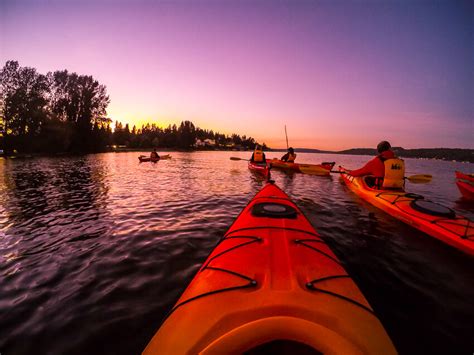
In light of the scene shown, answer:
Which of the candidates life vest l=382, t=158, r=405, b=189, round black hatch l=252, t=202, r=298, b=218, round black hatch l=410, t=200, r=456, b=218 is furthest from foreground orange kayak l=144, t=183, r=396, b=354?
life vest l=382, t=158, r=405, b=189

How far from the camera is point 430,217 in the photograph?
588 centimetres

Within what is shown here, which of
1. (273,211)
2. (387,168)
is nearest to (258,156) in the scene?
(387,168)

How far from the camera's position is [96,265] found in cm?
444

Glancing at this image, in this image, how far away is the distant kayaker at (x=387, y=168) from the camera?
798 centimetres

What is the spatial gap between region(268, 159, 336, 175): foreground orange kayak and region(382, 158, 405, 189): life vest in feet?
26.8

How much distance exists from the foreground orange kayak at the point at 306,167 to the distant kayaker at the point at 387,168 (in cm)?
796

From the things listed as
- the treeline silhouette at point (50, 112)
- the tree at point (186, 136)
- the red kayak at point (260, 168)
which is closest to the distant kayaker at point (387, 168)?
the red kayak at point (260, 168)

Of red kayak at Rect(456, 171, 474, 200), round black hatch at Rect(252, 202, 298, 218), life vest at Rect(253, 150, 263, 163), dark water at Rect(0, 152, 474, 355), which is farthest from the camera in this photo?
life vest at Rect(253, 150, 263, 163)

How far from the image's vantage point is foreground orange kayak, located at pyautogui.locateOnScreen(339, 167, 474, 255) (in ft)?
16.4

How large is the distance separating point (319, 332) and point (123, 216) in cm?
736

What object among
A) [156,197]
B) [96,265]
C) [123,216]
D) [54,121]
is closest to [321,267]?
[96,265]

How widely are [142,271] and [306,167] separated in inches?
644

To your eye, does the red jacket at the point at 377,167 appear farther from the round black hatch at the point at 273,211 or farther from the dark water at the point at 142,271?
the round black hatch at the point at 273,211

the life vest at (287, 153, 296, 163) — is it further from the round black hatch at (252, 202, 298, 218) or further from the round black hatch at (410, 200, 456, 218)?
the round black hatch at (252, 202, 298, 218)
